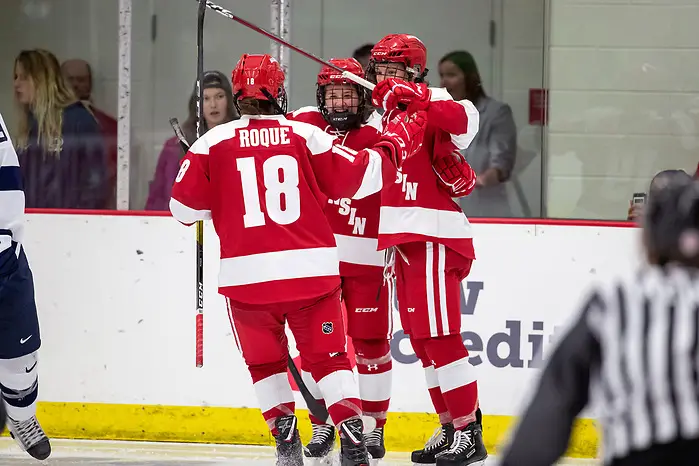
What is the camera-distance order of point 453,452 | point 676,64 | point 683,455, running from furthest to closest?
point 676,64 → point 453,452 → point 683,455

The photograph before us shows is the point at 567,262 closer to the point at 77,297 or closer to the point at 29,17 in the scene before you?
the point at 77,297

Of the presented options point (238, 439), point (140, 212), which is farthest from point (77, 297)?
point (238, 439)

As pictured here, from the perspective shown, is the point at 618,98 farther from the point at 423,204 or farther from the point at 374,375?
the point at 374,375

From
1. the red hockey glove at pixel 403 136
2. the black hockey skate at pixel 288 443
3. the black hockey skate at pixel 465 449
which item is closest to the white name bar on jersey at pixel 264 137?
the red hockey glove at pixel 403 136

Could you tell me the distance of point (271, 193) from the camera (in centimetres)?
339

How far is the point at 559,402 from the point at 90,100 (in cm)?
375

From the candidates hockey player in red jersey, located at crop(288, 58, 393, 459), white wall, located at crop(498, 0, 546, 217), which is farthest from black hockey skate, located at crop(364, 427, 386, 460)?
white wall, located at crop(498, 0, 546, 217)

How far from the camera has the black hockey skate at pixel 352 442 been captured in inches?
137

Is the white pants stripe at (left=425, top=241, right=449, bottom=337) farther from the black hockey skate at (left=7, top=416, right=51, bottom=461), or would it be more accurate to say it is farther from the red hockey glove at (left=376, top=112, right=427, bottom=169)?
the black hockey skate at (left=7, top=416, right=51, bottom=461)

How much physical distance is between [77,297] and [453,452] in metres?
1.70

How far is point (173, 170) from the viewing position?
498cm

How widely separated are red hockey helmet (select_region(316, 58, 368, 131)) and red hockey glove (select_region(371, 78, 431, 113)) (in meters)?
0.25

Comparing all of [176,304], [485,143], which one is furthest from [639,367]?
[485,143]

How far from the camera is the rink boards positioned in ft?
14.8
